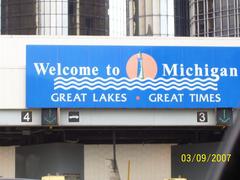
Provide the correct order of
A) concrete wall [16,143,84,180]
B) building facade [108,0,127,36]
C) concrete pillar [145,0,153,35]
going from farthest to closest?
building facade [108,0,127,36] < concrete pillar [145,0,153,35] < concrete wall [16,143,84,180]

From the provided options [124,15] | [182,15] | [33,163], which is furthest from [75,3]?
[33,163]

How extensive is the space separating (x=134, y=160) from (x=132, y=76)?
458 centimetres

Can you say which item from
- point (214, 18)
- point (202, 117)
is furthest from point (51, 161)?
point (214, 18)

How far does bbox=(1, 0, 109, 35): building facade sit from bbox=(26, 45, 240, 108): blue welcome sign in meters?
84.6

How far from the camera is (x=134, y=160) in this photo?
2955 cm

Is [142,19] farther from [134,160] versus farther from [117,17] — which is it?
[134,160]

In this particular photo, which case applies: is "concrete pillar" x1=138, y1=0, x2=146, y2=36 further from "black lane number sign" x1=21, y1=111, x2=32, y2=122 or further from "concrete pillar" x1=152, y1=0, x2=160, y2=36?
"black lane number sign" x1=21, y1=111, x2=32, y2=122

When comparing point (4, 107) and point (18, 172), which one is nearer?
point (4, 107)

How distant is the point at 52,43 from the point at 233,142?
83.9 feet

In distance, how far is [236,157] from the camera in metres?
1.72

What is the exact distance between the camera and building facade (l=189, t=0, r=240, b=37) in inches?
4116

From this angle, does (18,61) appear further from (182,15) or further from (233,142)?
(182,15)

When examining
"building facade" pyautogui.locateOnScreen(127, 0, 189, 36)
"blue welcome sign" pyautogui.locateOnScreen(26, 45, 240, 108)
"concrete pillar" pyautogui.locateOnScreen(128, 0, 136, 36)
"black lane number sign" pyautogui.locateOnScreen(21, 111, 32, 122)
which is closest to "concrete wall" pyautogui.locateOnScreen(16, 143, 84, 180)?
"black lane number sign" pyautogui.locateOnScreen(21, 111, 32, 122)

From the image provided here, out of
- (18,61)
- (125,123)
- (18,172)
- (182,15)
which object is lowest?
(18,172)
